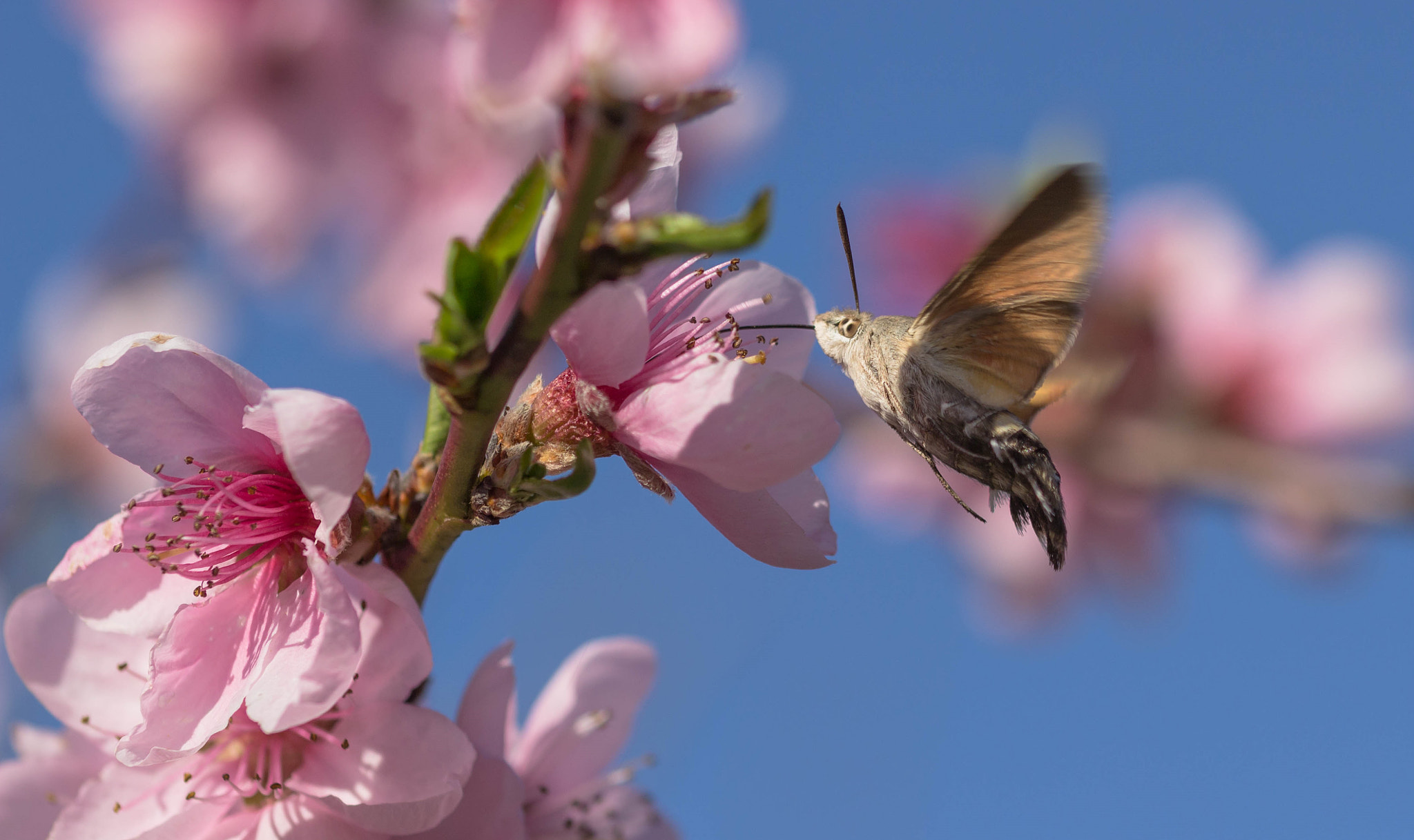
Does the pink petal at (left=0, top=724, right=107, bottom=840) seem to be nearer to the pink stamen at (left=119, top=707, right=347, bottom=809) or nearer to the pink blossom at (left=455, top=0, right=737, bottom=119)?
the pink stamen at (left=119, top=707, right=347, bottom=809)

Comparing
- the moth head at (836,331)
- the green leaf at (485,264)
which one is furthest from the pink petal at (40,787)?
the moth head at (836,331)

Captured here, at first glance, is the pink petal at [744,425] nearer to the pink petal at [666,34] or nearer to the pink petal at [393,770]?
the pink petal at [393,770]

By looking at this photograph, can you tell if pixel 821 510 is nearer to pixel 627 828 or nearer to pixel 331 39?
pixel 627 828

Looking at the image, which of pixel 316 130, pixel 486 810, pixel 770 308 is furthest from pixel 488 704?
pixel 316 130

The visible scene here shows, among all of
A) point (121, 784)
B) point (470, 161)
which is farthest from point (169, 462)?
point (470, 161)

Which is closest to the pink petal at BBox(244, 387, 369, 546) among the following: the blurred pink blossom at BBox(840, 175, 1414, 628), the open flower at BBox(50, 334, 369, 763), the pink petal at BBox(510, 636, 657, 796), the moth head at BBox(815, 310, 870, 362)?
the open flower at BBox(50, 334, 369, 763)

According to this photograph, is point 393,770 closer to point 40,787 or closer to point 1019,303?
point 40,787
